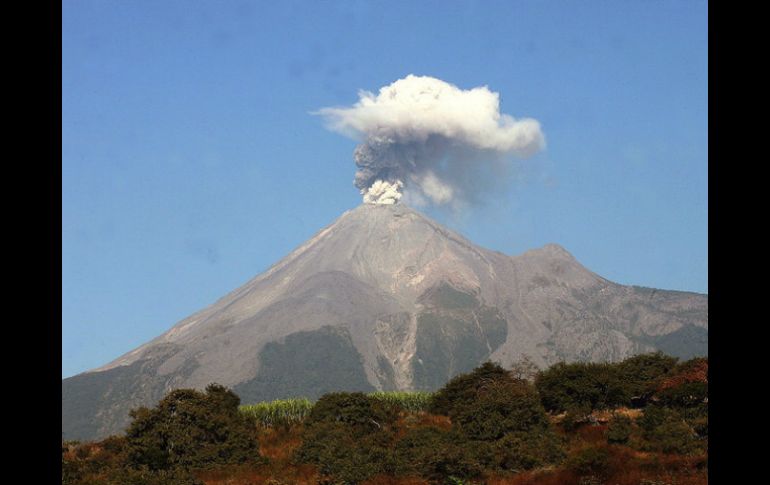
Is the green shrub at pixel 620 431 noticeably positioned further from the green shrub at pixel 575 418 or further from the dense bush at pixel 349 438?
the dense bush at pixel 349 438

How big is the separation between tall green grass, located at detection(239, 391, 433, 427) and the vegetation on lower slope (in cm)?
600

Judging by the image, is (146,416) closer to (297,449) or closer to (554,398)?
(297,449)

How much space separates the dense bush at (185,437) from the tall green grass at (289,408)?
15.6 metres

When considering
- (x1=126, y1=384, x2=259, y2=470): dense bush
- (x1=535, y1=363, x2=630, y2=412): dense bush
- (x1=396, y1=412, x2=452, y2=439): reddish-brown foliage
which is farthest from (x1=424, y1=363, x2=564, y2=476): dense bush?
(x1=126, y1=384, x2=259, y2=470): dense bush

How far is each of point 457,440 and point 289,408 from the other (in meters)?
34.0

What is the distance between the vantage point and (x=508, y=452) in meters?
38.2

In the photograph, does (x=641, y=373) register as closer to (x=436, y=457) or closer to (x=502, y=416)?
(x=502, y=416)

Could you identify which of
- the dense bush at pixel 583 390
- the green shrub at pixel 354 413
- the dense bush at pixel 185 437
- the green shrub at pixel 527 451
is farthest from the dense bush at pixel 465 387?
the dense bush at pixel 185 437

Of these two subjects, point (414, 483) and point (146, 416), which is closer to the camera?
point (414, 483)

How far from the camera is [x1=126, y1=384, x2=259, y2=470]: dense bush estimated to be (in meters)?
40.3

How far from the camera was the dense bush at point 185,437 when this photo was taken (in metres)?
40.3
